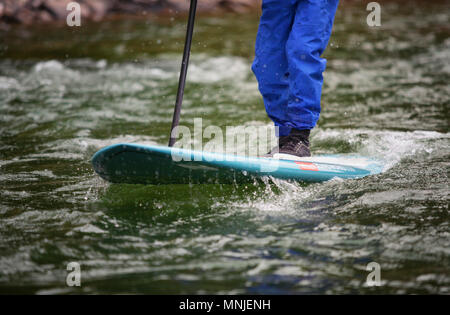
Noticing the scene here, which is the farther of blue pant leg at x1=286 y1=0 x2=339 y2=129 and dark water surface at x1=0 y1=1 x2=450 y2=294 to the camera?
blue pant leg at x1=286 y1=0 x2=339 y2=129

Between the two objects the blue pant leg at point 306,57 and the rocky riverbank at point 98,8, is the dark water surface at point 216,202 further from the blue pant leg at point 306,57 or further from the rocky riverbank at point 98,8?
the rocky riverbank at point 98,8

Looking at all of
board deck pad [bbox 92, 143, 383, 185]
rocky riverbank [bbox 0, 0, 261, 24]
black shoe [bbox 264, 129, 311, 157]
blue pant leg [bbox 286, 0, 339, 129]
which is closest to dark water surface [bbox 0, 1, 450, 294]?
board deck pad [bbox 92, 143, 383, 185]

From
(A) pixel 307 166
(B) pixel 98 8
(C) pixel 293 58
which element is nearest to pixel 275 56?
(C) pixel 293 58

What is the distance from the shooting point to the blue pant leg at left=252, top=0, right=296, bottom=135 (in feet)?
Answer: 10.4

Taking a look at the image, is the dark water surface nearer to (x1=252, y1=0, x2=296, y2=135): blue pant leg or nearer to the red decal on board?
the red decal on board

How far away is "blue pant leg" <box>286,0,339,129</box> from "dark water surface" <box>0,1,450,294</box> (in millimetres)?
466

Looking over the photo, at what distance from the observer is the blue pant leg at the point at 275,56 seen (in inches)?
125

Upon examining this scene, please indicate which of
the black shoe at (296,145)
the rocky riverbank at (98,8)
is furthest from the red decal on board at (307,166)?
the rocky riverbank at (98,8)

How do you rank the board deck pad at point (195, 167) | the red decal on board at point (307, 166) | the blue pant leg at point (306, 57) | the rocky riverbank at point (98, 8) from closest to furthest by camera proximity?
the board deck pad at point (195, 167) → the red decal on board at point (307, 166) → the blue pant leg at point (306, 57) → the rocky riverbank at point (98, 8)

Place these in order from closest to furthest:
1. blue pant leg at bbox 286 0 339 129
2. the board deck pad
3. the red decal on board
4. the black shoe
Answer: the board deck pad
the red decal on board
blue pant leg at bbox 286 0 339 129
the black shoe

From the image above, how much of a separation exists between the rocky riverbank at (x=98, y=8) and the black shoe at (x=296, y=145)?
10.7m

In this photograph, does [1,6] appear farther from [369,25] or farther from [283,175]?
[283,175]

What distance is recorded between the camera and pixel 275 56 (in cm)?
325

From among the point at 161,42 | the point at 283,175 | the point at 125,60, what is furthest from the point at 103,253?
the point at 161,42
